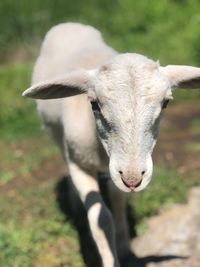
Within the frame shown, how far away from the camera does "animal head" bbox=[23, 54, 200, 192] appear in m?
4.15

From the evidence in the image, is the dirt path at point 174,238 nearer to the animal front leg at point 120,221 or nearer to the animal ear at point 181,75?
the animal front leg at point 120,221

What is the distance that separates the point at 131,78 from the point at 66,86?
1.73 feet

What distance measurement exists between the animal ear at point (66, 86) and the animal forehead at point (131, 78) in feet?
0.52

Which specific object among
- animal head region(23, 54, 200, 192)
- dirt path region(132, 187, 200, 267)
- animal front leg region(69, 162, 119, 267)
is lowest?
dirt path region(132, 187, 200, 267)

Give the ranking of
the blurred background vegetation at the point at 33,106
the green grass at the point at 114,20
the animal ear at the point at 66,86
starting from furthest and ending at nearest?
the green grass at the point at 114,20, the blurred background vegetation at the point at 33,106, the animal ear at the point at 66,86

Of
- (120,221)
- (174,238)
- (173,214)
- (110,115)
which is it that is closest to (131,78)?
(110,115)

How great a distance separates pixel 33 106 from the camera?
11.4 m

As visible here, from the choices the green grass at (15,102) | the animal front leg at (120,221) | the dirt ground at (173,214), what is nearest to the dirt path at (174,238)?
the dirt ground at (173,214)

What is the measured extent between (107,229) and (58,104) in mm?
1273

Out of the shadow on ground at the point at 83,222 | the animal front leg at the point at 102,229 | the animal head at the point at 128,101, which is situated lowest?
the shadow on ground at the point at 83,222

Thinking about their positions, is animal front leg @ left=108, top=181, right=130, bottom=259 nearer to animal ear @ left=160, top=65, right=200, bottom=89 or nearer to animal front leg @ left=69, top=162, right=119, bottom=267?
animal front leg @ left=69, top=162, right=119, bottom=267

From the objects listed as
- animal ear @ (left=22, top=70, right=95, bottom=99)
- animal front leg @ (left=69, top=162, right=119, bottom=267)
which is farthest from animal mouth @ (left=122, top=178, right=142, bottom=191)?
animal front leg @ (left=69, top=162, right=119, bottom=267)

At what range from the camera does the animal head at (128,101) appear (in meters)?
4.15

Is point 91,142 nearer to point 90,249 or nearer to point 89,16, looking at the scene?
point 90,249
